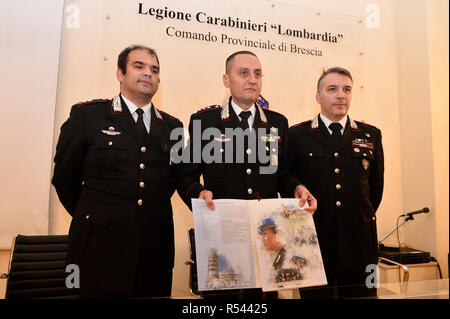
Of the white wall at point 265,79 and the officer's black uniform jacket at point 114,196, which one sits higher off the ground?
the white wall at point 265,79

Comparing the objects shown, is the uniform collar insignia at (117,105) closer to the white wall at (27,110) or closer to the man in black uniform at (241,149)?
the man in black uniform at (241,149)


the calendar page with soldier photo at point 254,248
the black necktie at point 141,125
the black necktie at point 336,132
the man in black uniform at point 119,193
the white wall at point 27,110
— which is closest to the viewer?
the calendar page with soldier photo at point 254,248

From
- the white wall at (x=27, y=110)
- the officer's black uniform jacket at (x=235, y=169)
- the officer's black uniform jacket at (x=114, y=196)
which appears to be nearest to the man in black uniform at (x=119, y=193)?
the officer's black uniform jacket at (x=114, y=196)

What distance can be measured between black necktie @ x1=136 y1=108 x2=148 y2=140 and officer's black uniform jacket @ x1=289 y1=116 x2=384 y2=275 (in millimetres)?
977

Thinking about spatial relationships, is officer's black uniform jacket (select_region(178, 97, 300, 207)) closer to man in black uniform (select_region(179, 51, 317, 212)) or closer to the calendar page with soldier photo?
man in black uniform (select_region(179, 51, 317, 212))

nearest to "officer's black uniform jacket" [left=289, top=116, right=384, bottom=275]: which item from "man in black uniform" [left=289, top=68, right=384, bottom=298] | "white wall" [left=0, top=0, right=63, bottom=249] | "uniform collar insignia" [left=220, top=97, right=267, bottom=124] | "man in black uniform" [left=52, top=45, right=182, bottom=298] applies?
"man in black uniform" [left=289, top=68, right=384, bottom=298]

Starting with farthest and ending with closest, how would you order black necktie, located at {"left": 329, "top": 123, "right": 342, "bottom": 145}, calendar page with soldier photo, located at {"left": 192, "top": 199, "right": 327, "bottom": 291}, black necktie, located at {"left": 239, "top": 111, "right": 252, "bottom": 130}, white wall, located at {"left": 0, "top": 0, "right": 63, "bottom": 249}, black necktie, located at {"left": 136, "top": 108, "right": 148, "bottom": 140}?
white wall, located at {"left": 0, "top": 0, "right": 63, "bottom": 249}, black necktie, located at {"left": 329, "top": 123, "right": 342, "bottom": 145}, black necktie, located at {"left": 239, "top": 111, "right": 252, "bottom": 130}, black necktie, located at {"left": 136, "top": 108, "right": 148, "bottom": 140}, calendar page with soldier photo, located at {"left": 192, "top": 199, "right": 327, "bottom": 291}

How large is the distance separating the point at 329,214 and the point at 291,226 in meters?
0.61

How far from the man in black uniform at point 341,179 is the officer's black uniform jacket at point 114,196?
932 mm

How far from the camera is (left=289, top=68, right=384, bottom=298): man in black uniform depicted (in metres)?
2.04

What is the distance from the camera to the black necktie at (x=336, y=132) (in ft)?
7.16

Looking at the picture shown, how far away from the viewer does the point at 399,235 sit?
339 centimetres

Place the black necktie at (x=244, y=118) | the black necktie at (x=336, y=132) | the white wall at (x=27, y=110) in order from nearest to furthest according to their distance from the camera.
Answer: the black necktie at (x=244, y=118) → the black necktie at (x=336, y=132) → the white wall at (x=27, y=110)
